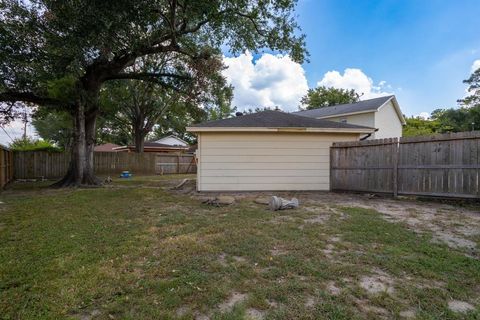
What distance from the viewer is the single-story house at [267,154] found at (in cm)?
874

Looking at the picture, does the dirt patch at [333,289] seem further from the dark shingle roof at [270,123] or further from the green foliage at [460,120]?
the green foliage at [460,120]

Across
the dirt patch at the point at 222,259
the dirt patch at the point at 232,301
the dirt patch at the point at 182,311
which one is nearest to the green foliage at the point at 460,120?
the dirt patch at the point at 222,259

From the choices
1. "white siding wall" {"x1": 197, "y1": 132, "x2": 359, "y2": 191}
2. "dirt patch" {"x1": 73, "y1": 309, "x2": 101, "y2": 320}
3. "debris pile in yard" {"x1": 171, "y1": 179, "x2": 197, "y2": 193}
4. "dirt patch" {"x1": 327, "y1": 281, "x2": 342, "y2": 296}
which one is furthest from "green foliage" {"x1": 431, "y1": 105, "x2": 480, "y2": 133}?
"dirt patch" {"x1": 73, "y1": 309, "x2": 101, "y2": 320}

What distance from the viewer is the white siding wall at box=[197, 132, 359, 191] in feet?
28.8

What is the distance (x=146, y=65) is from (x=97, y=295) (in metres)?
13.7

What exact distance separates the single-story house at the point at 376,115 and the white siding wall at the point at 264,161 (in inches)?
378

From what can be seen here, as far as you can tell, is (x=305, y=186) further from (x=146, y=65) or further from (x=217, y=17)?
(x=146, y=65)

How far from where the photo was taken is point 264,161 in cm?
888

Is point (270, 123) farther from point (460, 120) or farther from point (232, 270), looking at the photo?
point (460, 120)

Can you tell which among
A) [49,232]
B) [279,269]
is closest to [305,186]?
[279,269]

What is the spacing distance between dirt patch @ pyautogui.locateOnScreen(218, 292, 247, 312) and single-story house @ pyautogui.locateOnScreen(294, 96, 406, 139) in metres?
16.8

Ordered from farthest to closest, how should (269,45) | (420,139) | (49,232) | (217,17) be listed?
1. (269,45)
2. (217,17)
3. (420,139)
4. (49,232)

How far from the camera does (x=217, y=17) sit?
8.16 m

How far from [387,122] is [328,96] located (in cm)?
1491
